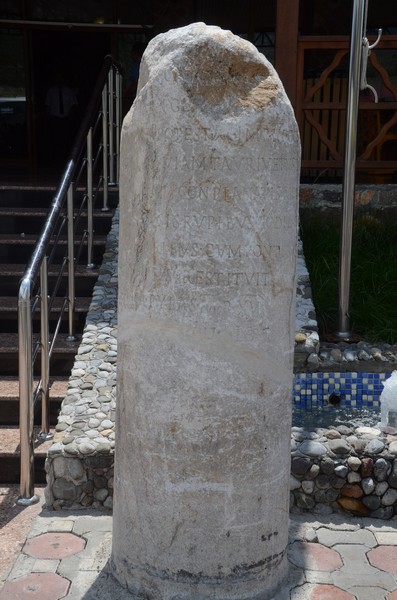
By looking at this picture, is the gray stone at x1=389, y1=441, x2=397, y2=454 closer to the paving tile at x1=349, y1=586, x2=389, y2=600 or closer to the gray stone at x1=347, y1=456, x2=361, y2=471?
the gray stone at x1=347, y1=456, x2=361, y2=471

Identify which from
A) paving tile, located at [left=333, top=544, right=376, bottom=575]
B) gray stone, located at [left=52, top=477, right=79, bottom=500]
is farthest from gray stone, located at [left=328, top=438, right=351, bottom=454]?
gray stone, located at [left=52, top=477, right=79, bottom=500]

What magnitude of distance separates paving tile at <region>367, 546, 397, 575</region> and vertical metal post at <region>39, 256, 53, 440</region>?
1.98 m

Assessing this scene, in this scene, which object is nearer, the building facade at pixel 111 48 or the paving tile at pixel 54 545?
the paving tile at pixel 54 545

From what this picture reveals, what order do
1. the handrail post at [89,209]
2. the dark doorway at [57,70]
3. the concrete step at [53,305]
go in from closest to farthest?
the concrete step at [53,305] → the handrail post at [89,209] → the dark doorway at [57,70]

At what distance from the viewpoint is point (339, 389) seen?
4.95m

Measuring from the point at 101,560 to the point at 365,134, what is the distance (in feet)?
19.9

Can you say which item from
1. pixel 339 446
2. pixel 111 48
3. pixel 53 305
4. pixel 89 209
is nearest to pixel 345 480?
pixel 339 446

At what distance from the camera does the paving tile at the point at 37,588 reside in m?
3.04

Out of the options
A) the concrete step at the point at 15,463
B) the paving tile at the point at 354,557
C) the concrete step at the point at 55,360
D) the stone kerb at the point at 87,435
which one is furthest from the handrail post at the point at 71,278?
the paving tile at the point at 354,557

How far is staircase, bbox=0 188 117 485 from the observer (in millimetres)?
4535

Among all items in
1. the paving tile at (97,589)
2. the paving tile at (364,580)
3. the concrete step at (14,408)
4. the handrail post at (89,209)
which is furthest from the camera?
the handrail post at (89,209)

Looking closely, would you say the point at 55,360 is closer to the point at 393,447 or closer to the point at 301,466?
the point at 301,466

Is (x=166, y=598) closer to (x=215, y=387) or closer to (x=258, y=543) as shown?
(x=258, y=543)

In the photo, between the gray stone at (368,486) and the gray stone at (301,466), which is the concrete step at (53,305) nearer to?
the gray stone at (301,466)
